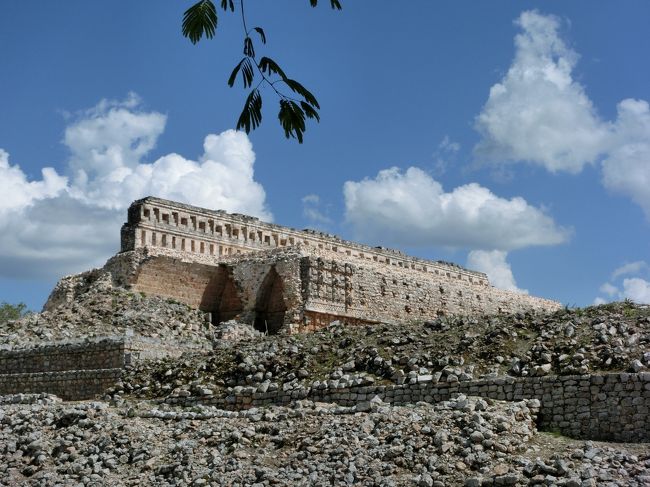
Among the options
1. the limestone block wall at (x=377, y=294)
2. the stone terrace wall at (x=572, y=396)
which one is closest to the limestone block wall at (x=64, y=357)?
Result: the stone terrace wall at (x=572, y=396)

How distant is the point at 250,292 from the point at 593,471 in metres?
20.8

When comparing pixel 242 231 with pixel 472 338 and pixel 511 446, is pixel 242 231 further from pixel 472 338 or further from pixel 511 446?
pixel 511 446

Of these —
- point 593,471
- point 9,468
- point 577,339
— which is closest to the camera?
point 593,471

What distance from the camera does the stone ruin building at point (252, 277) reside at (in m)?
31.5

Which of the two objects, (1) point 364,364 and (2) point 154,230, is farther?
(2) point 154,230

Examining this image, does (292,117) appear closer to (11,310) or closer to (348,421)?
(348,421)

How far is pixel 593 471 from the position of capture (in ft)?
40.9

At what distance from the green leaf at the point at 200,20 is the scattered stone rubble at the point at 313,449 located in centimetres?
818

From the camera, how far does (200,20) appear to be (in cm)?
641

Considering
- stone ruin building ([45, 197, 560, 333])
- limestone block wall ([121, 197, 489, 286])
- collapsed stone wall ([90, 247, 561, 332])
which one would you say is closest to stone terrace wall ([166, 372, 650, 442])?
stone ruin building ([45, 197, 560, 333])

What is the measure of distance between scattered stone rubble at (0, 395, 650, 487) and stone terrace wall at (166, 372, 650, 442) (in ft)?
2.15

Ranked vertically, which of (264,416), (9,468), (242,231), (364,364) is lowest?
(9,468)

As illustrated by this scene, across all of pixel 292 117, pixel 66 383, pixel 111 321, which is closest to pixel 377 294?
pixel 111 321

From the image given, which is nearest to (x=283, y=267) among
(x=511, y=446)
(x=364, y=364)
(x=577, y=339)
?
(x=364, y=364)
